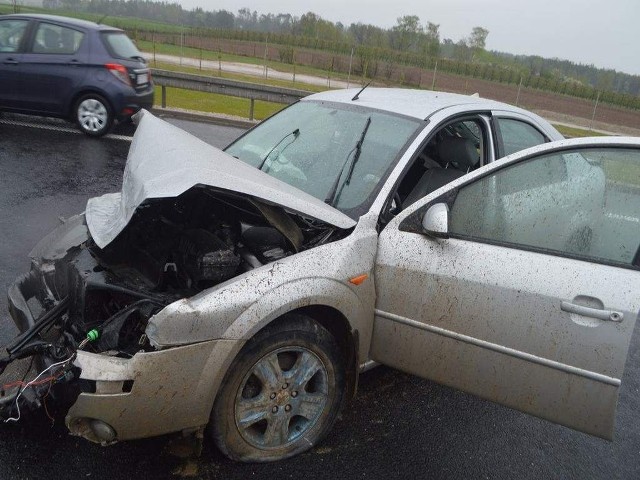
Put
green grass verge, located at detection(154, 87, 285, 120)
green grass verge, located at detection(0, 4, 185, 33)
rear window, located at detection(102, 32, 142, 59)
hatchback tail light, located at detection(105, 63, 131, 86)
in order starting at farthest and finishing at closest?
green grass verge, located at detection(0, 4, 185, 33) → green grass verge, located at detection(154, 87, 285, 120) → rear window, located at detection(102, 32, 142, 59) → hatchback tail light, located at detection(105, 63, 131, 86)

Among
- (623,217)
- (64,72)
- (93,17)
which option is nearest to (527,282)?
(623,217)

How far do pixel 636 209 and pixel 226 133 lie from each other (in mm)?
8834

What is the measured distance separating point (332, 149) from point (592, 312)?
1724 millimetres

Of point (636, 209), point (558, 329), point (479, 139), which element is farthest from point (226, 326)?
point (479, 139)

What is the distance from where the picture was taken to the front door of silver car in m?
2.57

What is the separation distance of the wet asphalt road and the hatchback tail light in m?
5.52

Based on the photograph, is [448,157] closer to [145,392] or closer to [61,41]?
[145,392]

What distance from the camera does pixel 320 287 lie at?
2.63 m

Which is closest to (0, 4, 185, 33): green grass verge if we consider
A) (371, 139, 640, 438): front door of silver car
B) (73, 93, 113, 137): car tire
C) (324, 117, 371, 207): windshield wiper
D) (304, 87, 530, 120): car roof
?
(73, 93, 113, 137): car tire

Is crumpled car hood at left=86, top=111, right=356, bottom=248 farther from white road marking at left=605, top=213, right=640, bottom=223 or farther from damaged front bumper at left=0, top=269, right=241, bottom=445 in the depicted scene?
white road marking at left=605, top=213, right=640, bottom=223

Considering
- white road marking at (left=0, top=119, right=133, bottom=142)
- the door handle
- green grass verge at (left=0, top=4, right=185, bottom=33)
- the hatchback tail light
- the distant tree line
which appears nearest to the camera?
the door handle

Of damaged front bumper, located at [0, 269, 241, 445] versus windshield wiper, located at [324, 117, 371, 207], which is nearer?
damaged front bumper, located at [0, 269, 241, 445]

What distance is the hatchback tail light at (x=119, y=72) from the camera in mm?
9006

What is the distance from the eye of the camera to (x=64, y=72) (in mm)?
8898
